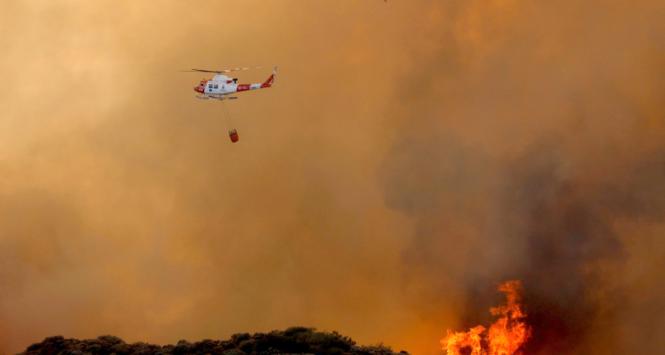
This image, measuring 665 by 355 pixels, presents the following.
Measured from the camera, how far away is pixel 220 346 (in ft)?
211

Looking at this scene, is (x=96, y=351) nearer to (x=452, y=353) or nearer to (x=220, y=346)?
(x=220, y=346)

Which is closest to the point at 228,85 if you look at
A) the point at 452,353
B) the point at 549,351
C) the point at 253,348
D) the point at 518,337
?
the point at 452,353

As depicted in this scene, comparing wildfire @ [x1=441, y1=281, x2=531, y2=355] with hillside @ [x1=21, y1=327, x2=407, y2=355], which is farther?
wildfire @ [x1=441, y1=281, x2=531, y2=355]

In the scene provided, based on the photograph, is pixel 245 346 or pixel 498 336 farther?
pixel 498 336

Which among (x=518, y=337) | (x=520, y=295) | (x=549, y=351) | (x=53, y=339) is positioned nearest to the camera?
(x=53, y=339)

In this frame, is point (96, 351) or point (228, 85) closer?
point (96, 351)

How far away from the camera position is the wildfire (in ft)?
387

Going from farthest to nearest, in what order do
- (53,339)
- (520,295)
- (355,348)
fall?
(520,295) < (53,339) < (355,348)

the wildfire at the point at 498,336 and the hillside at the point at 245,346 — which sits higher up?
the wildfire at the point at 498,336

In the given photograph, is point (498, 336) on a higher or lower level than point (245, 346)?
higher

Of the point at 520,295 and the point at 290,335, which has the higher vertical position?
the point at 520,295

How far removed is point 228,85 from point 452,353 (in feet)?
156

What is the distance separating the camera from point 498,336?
129125mm

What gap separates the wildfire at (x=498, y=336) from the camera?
11800 centimetres
